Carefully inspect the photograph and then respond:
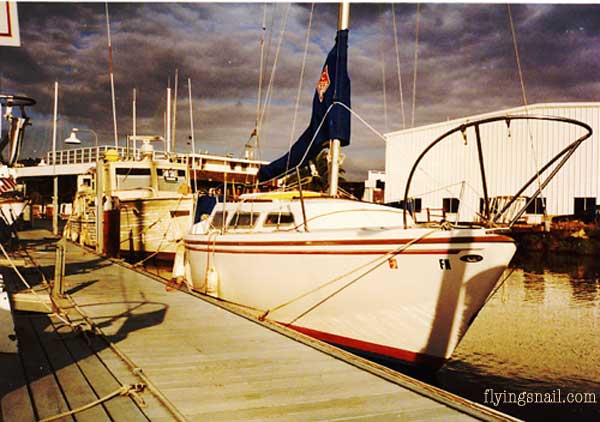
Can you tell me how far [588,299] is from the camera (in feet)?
53.9

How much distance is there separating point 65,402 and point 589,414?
689 centimetres

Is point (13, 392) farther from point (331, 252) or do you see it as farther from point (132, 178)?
point (132, 178)

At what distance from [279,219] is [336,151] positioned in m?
1.82

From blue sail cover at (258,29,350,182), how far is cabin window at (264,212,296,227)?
155 centimetres

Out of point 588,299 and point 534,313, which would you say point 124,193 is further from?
point 588,299

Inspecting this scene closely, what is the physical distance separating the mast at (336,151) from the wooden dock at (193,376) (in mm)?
3535

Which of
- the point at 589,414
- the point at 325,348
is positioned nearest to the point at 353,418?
the point at 325,348

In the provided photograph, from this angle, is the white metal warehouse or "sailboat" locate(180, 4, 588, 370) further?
the white metal warehouse

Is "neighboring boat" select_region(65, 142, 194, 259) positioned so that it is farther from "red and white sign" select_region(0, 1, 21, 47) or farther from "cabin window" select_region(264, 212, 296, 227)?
"red and white sign" select_region(0, 1, 21, 47)

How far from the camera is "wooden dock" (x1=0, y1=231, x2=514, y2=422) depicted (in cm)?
432

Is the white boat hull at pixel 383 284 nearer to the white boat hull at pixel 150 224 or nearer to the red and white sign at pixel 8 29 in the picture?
the red and white sign at pixel 8 29

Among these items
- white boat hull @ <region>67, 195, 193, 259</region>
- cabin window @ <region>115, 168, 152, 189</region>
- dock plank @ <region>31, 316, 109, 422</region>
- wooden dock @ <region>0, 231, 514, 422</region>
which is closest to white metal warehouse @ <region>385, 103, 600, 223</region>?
white boat hull @ <region>67, 195, 193, 259</region>

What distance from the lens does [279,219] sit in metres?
9.80

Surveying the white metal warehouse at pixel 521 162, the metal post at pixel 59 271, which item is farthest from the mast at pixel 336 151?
the white metal warehouse at pixel 521 162
